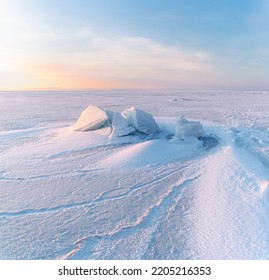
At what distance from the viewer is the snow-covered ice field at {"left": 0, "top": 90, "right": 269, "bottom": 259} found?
2.87 meters

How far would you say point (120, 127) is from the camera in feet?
24.5

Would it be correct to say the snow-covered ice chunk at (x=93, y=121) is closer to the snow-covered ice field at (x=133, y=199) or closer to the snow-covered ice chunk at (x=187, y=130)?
the snow-covered ice field at (x=133, y=199)

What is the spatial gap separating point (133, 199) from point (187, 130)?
3.71 metres

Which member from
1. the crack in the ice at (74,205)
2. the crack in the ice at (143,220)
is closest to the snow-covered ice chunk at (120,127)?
the crack in the ice at (74,205)

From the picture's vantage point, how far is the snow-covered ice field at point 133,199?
287 centimetres

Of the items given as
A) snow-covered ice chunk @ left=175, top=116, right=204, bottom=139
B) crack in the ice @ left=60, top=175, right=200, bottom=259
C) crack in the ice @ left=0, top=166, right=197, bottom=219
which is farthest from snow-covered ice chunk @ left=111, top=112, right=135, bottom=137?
crack in the ice @ left=60, top=175, right=200, bottom=259

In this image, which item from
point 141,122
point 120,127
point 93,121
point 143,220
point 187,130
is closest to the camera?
point 143,220

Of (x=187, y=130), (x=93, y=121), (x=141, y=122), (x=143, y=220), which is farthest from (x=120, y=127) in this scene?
(x=143, y=220)

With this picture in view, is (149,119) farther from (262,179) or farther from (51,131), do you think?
(262,179)

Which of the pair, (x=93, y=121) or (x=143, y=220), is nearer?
(x=143, y=220)

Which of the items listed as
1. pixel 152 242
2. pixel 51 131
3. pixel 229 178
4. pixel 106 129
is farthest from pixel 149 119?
pixel 152 242

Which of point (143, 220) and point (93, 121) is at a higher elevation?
point (93, 121)

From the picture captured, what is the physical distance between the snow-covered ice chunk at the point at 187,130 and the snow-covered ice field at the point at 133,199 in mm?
310

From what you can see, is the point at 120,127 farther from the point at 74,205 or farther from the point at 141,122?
the point at 74,205
